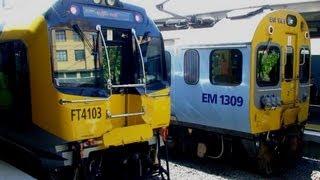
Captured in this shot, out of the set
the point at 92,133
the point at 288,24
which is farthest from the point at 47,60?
the point at 288,24

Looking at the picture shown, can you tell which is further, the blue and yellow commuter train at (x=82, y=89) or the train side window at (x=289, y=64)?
the train side window at (x=289, y=64)

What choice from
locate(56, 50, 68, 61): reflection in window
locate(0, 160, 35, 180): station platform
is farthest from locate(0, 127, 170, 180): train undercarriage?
locate(56, 50, 68, 61): reflection in window

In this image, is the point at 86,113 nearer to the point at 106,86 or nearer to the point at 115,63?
the point at 106,86

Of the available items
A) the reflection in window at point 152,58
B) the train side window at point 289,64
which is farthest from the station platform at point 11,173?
the train side window at point 289,64

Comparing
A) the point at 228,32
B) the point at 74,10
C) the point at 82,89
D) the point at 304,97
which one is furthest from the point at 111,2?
the point at 304,97

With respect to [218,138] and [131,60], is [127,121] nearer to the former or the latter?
[131,60]

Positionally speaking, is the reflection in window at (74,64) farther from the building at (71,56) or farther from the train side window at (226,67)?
the train side window at (226,67)

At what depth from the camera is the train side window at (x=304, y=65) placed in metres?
8.64

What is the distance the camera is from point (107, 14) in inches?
229

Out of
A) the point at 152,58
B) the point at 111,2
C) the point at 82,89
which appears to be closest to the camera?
the point at 82,89

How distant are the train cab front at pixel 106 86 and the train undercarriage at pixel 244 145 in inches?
84.0

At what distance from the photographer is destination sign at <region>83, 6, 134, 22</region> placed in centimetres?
561

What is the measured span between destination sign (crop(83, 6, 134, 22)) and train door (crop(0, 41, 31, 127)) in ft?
3.18

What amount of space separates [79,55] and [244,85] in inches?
128
